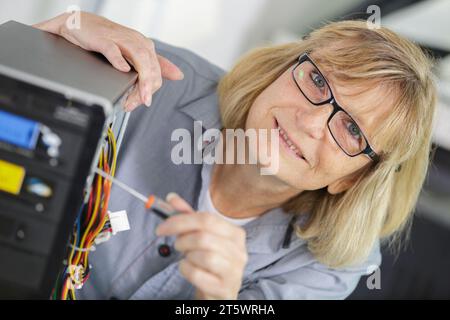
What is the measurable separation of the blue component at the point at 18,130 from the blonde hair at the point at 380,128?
0.53m

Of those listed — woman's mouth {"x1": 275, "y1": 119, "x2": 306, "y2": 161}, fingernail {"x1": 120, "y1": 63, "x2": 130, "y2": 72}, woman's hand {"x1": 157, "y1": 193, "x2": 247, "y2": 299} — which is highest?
fingernail {"x1": 120, "y1": 63, "x2": 130, "y2": 72}

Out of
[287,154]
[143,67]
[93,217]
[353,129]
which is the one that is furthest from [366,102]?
[93,217]

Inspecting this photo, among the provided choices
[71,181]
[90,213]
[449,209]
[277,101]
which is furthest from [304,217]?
[449,209]

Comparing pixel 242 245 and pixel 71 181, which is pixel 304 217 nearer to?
pixel 242 245

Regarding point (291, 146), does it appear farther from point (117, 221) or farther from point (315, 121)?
point (117, 221)

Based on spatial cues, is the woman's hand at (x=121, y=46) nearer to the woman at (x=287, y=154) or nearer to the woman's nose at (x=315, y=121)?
the woman at (x=287, y=154)

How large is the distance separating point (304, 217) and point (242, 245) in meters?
0.46

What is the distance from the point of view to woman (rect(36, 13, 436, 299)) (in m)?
0.89

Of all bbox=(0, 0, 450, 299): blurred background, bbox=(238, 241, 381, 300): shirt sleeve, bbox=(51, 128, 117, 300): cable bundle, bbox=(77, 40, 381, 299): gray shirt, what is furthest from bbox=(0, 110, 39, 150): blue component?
bbox=(0, 0, 450, 299): blurred background

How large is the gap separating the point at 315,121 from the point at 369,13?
28.1 inches

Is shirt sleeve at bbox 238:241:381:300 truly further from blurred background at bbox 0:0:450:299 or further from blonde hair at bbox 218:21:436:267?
blurred background at bbox 0:0:450:299

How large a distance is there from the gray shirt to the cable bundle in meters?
0.17

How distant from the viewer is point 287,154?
35.3 inches

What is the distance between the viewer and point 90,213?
2.25 ft
